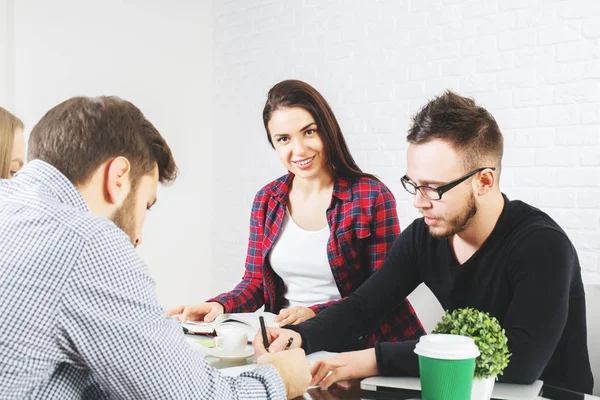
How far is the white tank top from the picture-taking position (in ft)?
7.02

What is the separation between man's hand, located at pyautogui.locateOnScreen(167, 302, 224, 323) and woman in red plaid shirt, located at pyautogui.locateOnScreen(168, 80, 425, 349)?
0.09 metres

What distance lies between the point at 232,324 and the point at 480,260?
70 cm

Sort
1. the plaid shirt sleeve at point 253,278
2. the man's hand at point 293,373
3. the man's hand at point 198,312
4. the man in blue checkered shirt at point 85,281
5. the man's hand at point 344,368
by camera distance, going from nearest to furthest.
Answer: the man in blue checkered shirt at point 85,281 < the man's hand at point 293,373 < the man's hand at point 344,368 < the man's hand at point 198,312 < the plaid shirt sleeve at point 253,278

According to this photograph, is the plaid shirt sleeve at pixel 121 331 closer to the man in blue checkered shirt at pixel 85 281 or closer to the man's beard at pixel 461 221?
the man in blue checkered shirt at pixel 85 281

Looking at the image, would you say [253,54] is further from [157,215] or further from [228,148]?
[157,215]

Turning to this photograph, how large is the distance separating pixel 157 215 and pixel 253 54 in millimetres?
1317

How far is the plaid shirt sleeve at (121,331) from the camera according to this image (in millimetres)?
906

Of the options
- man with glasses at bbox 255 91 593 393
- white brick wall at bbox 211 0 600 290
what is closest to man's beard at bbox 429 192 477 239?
man with glasses at bbox 255 91 593 393

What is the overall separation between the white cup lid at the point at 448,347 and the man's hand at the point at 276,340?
48 cm

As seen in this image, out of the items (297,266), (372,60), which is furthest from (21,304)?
(372,60)

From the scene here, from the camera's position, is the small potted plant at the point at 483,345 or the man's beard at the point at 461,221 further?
the man's beard at the point at 461,221

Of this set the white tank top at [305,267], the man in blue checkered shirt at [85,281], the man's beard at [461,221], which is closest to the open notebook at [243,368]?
the man in blue checkered shirt at [85,281]

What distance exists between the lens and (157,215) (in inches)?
177

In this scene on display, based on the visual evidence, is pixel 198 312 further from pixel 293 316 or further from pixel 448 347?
pixel 448 347
